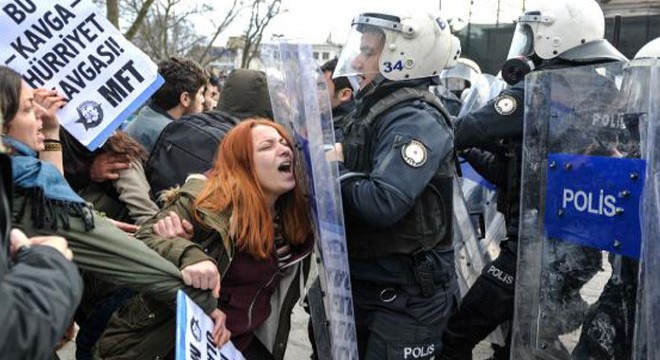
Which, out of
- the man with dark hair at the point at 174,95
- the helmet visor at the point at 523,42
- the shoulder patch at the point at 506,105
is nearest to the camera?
the shoulder patch at the point at 506,105

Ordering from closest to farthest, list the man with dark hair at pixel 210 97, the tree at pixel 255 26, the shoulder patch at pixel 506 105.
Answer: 1. the shoulder patch at pixel 506 105
2. the man with dark hair at pixel 210 97
3. the tree at pixel 255 26

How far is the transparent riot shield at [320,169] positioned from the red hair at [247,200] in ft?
0.40

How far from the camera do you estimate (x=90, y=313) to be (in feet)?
8.04

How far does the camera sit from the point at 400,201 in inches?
86.1

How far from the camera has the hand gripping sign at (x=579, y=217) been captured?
2135 millimetres

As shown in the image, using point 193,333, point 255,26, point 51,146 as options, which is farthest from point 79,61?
point 255,26

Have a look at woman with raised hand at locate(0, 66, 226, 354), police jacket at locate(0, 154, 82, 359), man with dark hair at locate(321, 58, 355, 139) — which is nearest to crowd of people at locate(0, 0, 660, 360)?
A: woman with raised hand at locate(0, 66, 226, 354)

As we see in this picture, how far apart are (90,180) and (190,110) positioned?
1390 millimetres

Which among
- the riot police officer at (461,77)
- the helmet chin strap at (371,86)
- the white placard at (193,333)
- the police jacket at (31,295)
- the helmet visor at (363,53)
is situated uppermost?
the helmet visor at (363,53)

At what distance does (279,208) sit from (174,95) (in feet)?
5.71

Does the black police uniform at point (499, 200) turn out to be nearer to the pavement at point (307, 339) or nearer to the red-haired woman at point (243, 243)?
the pavement at point (307, 339)

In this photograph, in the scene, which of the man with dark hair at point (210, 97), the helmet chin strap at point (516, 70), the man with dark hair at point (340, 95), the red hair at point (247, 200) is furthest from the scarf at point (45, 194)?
the man with dark hair at point (340, 95)

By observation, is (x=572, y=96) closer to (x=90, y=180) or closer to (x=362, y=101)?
(x=362, y=101)

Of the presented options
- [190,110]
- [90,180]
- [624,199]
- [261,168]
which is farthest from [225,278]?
[190,110]
